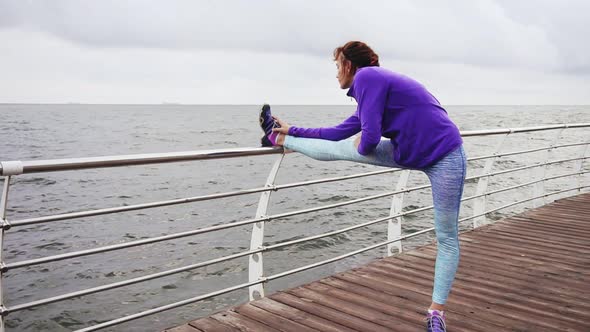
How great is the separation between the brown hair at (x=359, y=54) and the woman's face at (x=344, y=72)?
0.02 meters

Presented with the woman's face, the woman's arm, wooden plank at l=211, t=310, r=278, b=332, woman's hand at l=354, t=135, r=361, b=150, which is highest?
the woman's face

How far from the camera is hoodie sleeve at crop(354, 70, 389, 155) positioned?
2.46 meters

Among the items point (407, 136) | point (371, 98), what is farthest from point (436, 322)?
point (371, 98)

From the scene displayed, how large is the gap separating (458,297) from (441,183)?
125 cm

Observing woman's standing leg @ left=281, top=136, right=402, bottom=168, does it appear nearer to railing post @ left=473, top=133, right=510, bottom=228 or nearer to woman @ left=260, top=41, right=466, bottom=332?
woman @ left=260, top=41, right=466, bottom=332

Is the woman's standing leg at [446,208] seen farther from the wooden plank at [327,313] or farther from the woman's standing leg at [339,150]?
the wooden plank at [327,313]

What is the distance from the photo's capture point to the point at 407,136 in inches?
102

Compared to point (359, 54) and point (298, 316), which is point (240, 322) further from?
point (359, 54)

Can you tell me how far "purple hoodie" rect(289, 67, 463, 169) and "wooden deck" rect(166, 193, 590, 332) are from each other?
42.3 inches

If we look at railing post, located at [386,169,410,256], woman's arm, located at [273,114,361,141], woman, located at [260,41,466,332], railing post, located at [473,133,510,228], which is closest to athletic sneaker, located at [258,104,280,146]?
woman's arm, located at [273,114,361,141]

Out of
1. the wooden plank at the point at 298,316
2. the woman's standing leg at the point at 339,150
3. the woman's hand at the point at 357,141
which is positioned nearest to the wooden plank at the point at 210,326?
the wooden plank at the point at 298,316

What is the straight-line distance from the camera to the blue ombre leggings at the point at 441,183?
2.64 meters

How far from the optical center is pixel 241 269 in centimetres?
997

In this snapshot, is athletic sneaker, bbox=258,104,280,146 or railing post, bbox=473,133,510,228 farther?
railing post, bbox=473,133,510,228
